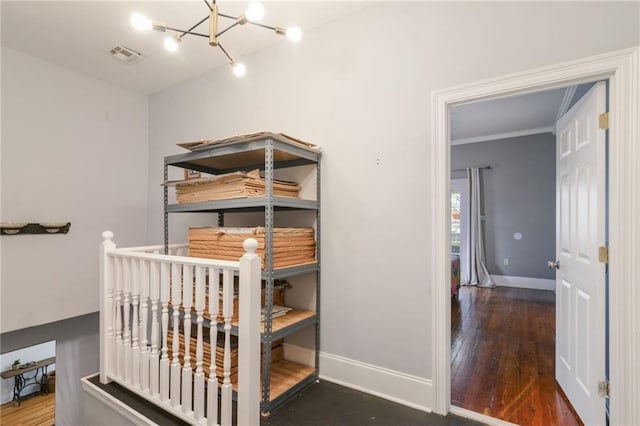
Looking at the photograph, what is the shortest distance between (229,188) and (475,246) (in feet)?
17.5

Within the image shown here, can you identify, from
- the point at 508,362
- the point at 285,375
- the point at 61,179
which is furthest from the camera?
the point at 61,179

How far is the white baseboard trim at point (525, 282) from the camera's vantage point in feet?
17.6

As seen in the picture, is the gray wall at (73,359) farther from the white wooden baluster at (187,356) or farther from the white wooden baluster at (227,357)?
the white wooden baluster at (227,357)

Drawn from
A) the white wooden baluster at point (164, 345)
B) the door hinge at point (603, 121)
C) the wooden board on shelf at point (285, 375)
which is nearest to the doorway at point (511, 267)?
the door hinge at point (603, 121)

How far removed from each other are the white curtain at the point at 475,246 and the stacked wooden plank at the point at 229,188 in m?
4.79

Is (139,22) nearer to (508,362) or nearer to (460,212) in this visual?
(508,362)

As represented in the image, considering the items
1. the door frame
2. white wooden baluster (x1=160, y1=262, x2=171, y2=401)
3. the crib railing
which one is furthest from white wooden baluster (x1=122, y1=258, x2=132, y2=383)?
the door frame

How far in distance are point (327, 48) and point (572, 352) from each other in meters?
2.74

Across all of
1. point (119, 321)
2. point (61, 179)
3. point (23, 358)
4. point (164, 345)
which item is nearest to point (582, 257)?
point (164, 345)

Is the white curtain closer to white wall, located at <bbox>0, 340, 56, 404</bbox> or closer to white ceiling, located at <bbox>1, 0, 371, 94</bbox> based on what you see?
white ceiling, located at <bbox>1, 0, 371, 94</bbox>

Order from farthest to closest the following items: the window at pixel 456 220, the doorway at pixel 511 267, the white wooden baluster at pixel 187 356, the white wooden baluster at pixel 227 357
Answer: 1. the window at pixel 456 220
2. the doorway at pixel 511 267
3. the white wooden baluster at pixel 187 356
4. the white wooden baluster at pixel 227 357

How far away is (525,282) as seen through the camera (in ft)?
18.2

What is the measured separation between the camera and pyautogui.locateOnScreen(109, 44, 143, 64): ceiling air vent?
2744mm

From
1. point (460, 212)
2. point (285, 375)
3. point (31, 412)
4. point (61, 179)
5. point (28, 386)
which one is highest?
point (61, 179)
